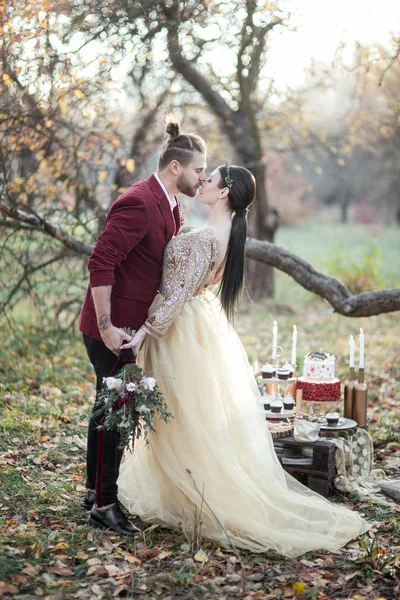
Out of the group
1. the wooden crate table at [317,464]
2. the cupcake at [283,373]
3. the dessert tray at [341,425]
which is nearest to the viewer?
the wooden crate table at [317,464]

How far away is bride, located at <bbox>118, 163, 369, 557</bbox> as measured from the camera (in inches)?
139

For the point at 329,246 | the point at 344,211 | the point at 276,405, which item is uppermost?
the point at 344,211

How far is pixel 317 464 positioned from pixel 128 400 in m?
1.49

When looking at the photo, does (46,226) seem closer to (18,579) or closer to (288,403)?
(288,403)

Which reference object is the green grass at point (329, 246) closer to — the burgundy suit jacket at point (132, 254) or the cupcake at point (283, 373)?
the cupcake at point (283, 373)

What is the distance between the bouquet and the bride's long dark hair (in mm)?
688

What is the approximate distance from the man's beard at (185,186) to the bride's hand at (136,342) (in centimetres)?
80

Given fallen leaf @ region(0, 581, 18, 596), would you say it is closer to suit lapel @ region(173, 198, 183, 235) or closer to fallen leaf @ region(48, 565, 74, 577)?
fallen leaf @ region(48, 565, 74, 577)

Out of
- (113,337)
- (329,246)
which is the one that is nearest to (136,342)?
(113,337)

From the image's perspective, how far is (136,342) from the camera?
11.4 feet

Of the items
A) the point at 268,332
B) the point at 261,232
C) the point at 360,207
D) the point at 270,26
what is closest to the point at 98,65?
the point at 270,26

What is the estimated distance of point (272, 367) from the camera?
472 cm

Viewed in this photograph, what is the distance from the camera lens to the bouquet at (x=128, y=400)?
332cm

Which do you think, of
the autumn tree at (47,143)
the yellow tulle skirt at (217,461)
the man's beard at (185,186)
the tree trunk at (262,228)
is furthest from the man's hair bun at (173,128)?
the tree trunk at (262,228)
